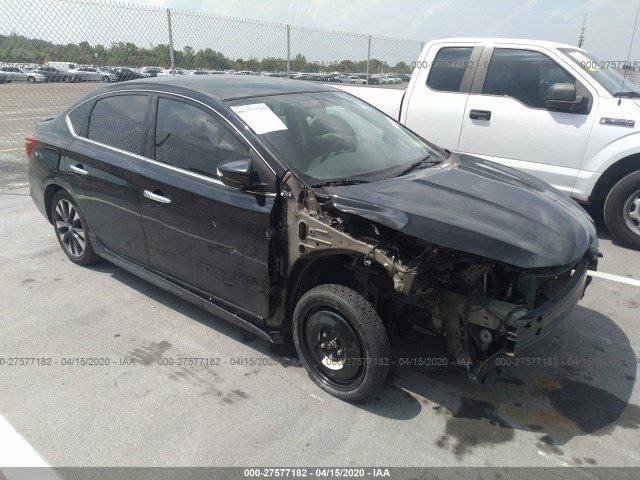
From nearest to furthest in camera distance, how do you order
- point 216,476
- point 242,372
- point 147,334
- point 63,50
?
point 216,476
point 242,372
point 147,334
point 63,50

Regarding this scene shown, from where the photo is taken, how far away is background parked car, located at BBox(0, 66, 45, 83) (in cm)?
947

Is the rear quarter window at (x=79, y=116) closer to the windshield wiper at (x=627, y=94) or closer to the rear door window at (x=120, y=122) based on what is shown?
the rear door window at (x=120, y=122)

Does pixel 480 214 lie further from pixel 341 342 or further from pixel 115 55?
pixel 115 55

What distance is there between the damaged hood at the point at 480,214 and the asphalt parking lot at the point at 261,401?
0.90 m

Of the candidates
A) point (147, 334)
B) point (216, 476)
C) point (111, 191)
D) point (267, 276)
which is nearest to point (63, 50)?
point (111, 191)

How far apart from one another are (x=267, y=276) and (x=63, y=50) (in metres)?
8.21

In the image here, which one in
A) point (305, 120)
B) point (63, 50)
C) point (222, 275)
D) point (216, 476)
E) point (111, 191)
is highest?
point (63, 50)

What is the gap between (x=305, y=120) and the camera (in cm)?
338

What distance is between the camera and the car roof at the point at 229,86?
135 inches

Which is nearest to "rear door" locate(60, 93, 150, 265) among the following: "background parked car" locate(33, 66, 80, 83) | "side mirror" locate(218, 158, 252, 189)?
"side mirror" locate(218, 158, 252, 189)

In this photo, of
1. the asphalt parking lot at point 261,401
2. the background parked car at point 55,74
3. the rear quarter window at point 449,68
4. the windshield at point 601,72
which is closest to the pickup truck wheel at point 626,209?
the windshield at point 601,72

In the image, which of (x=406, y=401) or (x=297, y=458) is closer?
(x=297, y=458)

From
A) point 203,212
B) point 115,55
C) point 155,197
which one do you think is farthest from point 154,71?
point 203,212

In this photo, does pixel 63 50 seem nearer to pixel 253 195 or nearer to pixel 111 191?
pixel 111 191
